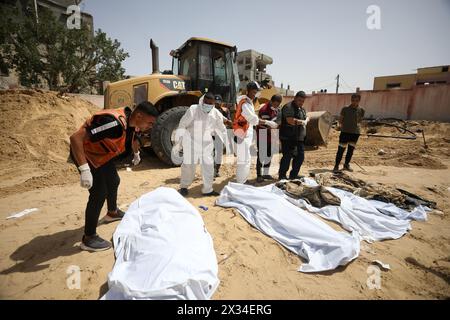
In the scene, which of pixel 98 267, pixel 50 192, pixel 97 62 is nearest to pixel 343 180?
pixel 98 267

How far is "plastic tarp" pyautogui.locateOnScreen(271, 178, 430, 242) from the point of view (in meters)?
2.79

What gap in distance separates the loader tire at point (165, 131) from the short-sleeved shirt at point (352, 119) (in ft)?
12.1

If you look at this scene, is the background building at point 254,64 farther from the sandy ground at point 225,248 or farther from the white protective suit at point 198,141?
the white protective suit at point 198,141

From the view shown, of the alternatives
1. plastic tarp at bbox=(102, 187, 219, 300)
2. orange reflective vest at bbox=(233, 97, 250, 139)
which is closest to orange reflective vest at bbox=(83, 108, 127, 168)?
plastic tarp at bbox=(102, 187, 219, 300)

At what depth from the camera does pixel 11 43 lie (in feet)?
41.2

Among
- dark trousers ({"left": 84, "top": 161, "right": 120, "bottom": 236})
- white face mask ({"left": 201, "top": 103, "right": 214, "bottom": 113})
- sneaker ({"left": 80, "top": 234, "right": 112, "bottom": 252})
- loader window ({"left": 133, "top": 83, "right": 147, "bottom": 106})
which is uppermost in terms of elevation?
loader window ({"left": 133, "top": 83, "right": 147, "bottom": 106})

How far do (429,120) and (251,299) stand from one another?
14.7 m

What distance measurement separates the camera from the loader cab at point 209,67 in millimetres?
5828

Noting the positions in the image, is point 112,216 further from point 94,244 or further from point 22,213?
point 22,213

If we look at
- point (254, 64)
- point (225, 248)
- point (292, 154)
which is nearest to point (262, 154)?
point (292, 154)

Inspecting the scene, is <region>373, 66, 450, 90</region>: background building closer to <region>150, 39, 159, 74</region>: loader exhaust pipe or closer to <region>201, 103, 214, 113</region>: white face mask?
<region>150, 39, 159, 74</region>: loader exhaust pipe

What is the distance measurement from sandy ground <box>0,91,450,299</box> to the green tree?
997cm
